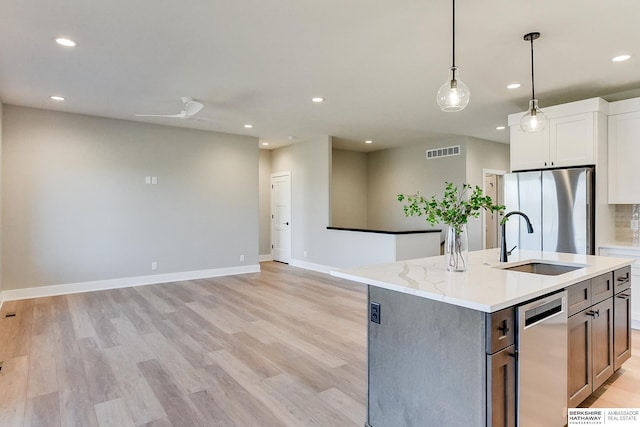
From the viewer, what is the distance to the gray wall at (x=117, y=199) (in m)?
5.07

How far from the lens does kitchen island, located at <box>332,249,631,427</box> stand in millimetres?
1553

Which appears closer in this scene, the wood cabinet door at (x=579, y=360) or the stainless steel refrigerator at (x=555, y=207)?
the wood cabinet door at (x=579, y=360)

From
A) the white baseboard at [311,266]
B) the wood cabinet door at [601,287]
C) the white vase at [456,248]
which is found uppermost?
the white vase at [456,248]

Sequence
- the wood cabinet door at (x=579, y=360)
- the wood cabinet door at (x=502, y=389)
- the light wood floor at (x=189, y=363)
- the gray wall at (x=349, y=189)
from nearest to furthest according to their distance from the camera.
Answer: the wood cabinet door at (x=502, y=389) → the wood cabinet door at (x=579, y=360) → the light wood floor at (x=189, y=363) → the gray wall at (x=349, y=189)

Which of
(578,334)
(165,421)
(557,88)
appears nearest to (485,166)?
(557,88)

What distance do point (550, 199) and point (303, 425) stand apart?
375 cm

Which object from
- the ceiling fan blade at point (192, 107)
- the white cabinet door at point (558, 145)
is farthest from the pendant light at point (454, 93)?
the ceiling fan blade at point (192, 107)

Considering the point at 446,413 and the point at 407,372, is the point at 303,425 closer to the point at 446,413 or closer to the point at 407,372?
the point at 407,372

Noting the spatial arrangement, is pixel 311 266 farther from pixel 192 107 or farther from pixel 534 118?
pixel 534 118

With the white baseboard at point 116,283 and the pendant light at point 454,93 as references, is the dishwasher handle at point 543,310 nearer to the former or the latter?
the pendant light at point 454,93

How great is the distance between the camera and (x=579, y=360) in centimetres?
218

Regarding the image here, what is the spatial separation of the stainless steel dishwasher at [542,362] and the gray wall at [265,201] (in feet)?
23.9

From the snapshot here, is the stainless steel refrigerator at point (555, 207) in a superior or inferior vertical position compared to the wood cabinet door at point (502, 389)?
superior

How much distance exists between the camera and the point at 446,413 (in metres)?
1.66
